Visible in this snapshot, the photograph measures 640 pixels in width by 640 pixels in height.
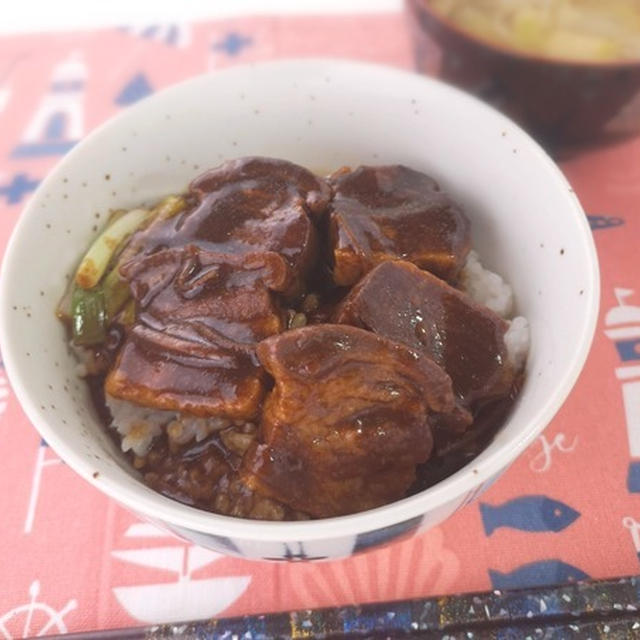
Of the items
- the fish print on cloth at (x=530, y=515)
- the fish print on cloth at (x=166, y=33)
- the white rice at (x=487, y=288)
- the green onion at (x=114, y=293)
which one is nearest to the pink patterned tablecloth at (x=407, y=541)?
the fish print on cloth at (x=530, y=515)

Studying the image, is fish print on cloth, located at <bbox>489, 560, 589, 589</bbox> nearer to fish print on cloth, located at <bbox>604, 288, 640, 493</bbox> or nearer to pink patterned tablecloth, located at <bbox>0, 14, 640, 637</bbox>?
pink patterned tablecloth, located at <bbox>0, 14, 640, 637</bbox>

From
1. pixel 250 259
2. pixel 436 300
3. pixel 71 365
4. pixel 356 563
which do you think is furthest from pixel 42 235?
pixel 356 563

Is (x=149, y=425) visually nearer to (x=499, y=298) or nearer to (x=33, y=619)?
(x=33, y=619)

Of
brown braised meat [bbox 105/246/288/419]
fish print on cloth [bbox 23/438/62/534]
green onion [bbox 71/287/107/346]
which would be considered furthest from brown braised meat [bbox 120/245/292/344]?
fish print on cloth [bbox 23/438/62/534]

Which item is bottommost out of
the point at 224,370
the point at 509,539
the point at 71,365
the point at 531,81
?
the point at 509,539

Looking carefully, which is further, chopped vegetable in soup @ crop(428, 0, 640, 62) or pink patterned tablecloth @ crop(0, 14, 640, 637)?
chopped vegetable in soup @ crop(428, 0, 640, 62)

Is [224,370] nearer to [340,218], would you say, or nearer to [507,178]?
[340,218]
